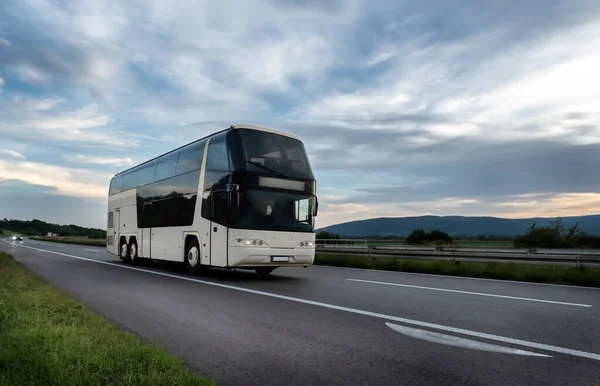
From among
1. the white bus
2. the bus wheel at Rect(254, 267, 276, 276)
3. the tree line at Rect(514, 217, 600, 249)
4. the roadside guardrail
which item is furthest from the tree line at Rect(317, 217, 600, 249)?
the white bus

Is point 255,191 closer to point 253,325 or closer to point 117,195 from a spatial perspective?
point 253,325

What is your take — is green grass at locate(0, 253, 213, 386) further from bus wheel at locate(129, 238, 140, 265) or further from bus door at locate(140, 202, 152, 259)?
bus wheel at locate(129, 238, 140, 265)

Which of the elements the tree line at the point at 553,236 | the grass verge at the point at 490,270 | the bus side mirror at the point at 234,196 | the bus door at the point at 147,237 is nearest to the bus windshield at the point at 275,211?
the bus side mirror at the point at 234,196

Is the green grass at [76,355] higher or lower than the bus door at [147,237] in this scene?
lower

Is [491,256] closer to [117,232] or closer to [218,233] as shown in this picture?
[218,233]

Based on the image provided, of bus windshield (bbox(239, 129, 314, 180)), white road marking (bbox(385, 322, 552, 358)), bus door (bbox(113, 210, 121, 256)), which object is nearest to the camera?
white road marking (bbox(385, 322, 552, 358))

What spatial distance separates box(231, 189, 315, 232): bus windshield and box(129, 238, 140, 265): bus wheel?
878 cm

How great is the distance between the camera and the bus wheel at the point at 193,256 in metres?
14.3

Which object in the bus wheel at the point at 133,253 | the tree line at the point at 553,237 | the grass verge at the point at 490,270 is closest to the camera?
the grass verge at the point at 490,270

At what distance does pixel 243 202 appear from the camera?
41.1 ft

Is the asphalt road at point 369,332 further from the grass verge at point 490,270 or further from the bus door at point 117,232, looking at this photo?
the bus door at point 117,232

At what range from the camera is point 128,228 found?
20.6 meters

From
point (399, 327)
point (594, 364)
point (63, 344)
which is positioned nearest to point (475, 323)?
point (399, 327)

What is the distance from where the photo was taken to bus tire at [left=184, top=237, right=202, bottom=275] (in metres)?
14.3
